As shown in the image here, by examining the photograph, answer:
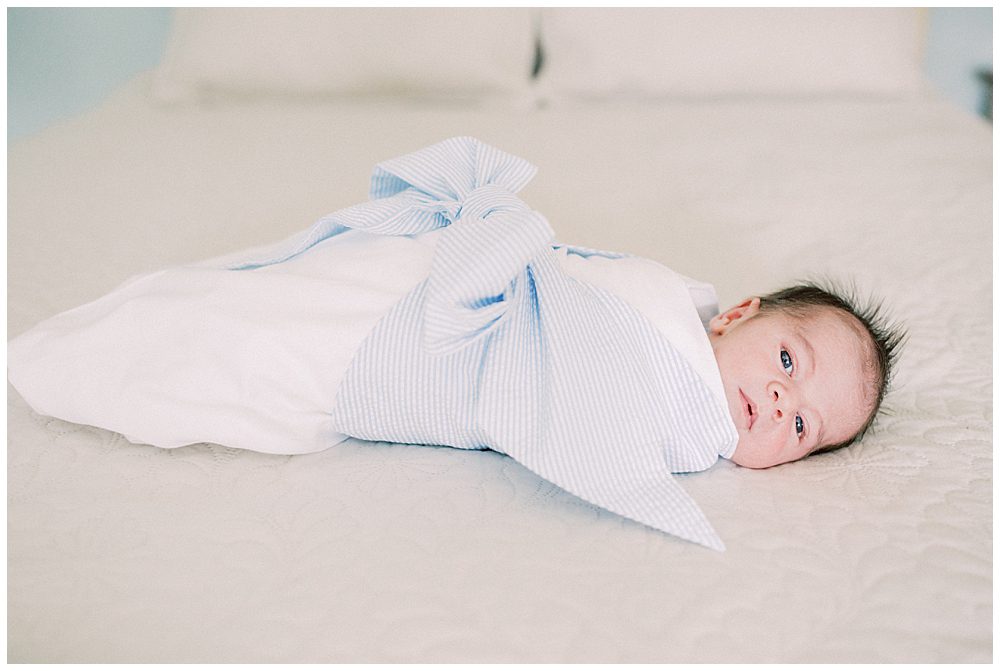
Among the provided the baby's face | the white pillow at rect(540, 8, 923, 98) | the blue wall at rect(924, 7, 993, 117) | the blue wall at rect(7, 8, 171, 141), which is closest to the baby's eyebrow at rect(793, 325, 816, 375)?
the baby's face

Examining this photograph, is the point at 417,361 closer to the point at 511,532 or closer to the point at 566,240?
the point at 511,532

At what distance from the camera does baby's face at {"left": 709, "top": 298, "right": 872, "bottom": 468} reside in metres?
0.83

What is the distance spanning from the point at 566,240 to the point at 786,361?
508 millimetres

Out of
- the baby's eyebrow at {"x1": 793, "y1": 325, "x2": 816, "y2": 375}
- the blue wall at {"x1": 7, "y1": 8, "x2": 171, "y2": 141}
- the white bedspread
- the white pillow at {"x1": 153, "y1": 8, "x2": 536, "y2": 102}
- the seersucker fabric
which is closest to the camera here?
the white bedspread

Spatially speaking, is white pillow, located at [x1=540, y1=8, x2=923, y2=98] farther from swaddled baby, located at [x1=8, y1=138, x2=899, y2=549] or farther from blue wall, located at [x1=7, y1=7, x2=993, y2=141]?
swaddled baby, located at [x1=8, y1=138, x2=899, y2=549]

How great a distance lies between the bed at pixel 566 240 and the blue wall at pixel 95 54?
0.45 metres

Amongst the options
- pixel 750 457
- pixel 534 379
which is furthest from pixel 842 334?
pixel 534 379

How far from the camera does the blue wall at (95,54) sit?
2289mm

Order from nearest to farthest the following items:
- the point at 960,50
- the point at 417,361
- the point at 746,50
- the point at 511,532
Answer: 1. the point at 511,532
2. the point at 417,361
3. the point at 746,50
4. the point at 960,50

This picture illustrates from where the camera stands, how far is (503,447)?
75 cm

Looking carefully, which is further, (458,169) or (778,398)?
(458,169)

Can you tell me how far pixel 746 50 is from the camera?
5.95 ft

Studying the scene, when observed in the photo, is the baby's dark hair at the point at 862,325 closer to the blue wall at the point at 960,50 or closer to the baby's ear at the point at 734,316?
the baby's ear at the point at 734,316

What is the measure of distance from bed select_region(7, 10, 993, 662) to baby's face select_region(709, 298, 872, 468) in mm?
31
